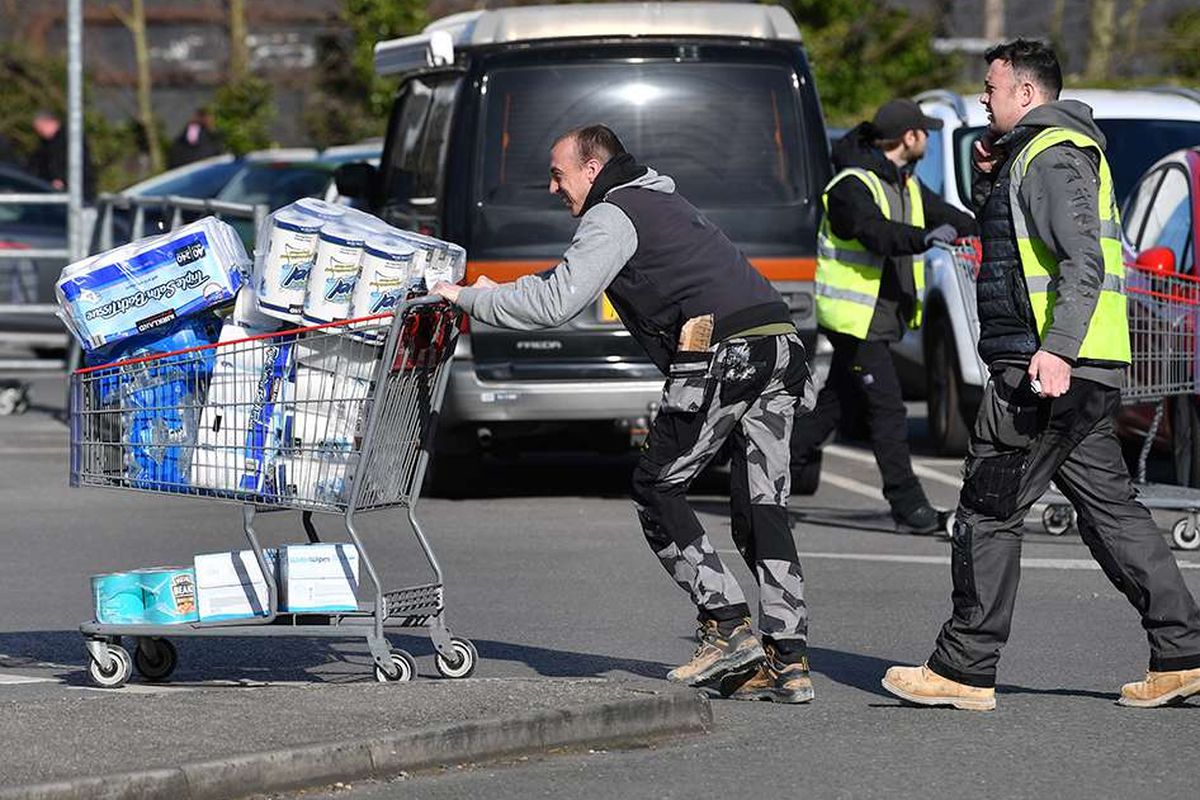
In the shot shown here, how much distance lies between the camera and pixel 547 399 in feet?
38.0

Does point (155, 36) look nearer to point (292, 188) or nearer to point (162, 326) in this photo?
point (292, 188)

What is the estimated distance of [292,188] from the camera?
62.6ft

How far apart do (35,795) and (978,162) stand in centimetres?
308

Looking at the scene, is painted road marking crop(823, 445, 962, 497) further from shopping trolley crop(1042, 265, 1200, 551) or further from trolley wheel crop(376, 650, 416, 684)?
trolley wheel crop(376, 650, 416, 684)

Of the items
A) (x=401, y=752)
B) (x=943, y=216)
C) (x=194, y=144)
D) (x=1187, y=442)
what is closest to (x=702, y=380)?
(x=401, y=752)

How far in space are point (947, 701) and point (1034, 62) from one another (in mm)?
1778

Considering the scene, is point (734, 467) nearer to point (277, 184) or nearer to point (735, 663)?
point (735, 663)

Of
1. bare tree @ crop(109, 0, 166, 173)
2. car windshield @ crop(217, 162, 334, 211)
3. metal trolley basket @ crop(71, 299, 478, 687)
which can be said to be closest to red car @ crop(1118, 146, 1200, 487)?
metal trolley basket @ crop(71, 299, 478, 687)

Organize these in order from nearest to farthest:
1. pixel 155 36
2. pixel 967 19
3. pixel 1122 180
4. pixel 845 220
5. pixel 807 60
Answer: pixel 845 220 → pixel 807 60 → pixel 1122 180 → pixel 967 19 → pixel 155 36

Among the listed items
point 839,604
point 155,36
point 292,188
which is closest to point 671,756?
point 839,604

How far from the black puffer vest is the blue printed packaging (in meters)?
2.20

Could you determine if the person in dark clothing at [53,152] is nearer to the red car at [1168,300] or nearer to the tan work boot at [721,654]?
the red car at [1168,300]

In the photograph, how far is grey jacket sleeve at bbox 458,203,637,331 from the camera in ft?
22.3

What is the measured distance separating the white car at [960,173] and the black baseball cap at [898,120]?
2.58 metres
